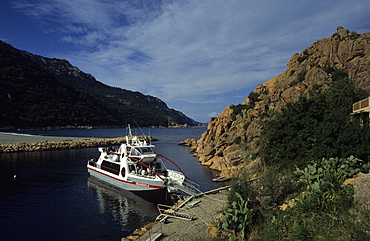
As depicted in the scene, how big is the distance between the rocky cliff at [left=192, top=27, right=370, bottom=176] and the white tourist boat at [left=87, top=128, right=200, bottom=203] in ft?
36.8

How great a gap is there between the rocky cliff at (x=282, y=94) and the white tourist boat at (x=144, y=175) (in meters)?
11.2

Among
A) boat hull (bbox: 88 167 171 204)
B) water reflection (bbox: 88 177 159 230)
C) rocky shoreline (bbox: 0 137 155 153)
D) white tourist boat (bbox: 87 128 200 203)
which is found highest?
rocky shoreline (bbox: 0 137 155 153)

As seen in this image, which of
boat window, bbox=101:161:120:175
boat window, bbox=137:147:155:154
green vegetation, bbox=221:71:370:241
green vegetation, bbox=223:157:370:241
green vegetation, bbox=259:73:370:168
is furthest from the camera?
boat window, bbox=101:161:120:175

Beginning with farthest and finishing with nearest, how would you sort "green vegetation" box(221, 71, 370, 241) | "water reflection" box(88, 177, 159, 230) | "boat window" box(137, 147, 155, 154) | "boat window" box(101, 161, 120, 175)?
1. "boat window" box(101, 161, 120, 175)
2. "boat window" box(137, 147, 155, 154)
3. "water reflection" box(88, 177, 159, 230)
4. "green vegetation" box(221, 71, 370, 241)

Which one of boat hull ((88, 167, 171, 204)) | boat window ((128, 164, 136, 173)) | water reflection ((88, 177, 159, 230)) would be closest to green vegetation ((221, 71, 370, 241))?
water reflection ((88, 177, 159, 230))

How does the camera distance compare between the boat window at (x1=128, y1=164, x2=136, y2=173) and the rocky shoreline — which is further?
the rocky shoreline

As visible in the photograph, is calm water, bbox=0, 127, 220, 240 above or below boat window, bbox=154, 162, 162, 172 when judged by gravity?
below

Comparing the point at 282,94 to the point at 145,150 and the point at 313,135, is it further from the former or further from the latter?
the point at 145,150

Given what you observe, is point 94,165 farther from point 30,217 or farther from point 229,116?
point 229,116

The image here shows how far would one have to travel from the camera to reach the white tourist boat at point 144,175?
24.8 m

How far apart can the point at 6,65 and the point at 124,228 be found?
7090 inches

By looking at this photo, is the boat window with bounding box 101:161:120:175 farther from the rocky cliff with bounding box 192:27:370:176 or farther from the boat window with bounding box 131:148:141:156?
the rocky cliff with bounding box 192:27:370:176

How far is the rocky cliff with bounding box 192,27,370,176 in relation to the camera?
40.4 meters

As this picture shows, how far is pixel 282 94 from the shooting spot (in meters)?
44.8
